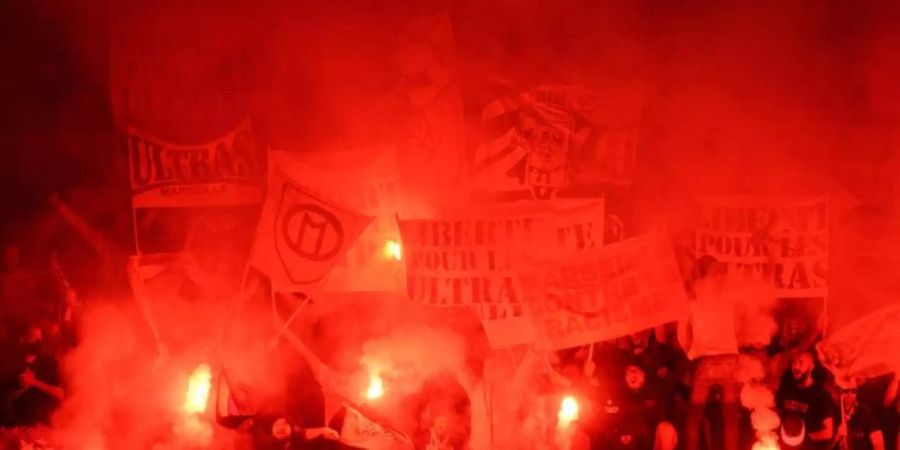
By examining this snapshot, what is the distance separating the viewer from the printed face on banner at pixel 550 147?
4418 millimetres

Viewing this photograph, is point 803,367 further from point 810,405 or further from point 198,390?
point 198,390

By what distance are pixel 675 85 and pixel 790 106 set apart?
637mm

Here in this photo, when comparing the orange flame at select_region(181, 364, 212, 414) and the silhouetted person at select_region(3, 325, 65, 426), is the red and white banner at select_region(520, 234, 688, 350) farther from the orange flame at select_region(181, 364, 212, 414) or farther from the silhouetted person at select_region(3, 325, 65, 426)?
the silhouetted person at select_region(3, 325, 65, 426)

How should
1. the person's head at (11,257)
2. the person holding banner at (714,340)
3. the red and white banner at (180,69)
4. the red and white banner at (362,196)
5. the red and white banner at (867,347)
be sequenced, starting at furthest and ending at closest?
the person's head at (11,257) → the red and white banner at (180,69) → the red and white banner at (362,196) → the person holding banner at (714,340) → the red and white banner at (867,347)

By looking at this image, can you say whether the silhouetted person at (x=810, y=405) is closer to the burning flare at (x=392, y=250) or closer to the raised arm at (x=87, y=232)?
the burning flare at (x=392, y=250)

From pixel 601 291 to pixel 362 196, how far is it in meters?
1.50

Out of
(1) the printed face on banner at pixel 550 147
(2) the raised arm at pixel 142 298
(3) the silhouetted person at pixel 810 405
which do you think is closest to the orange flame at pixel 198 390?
(2) the raised arm at pixel 142 298

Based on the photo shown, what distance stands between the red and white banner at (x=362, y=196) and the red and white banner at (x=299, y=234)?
97mm

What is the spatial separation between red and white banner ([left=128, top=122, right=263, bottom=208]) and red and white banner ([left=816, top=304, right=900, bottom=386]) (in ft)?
11.4

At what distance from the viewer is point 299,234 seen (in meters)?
4.57

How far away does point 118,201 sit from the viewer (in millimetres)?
4812

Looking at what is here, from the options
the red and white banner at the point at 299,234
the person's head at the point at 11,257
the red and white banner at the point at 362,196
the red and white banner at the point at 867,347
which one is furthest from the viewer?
the person's head at the point at 11,257

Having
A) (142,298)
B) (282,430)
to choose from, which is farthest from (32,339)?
(282,430)

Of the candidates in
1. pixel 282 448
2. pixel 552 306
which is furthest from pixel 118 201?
pixel 552 306
